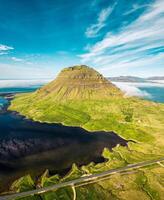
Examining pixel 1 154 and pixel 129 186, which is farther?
pixel 1 154

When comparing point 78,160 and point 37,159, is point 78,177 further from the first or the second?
point 37,159

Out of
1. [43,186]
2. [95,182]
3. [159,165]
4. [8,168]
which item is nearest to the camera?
[43,186]

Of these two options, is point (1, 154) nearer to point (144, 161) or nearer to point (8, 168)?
point (8, 168)

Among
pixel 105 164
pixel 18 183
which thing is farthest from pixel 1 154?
pixel 105 164

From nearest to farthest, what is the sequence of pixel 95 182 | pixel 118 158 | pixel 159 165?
pixel 95 182 → pixel 159 165 → pixel 118 158

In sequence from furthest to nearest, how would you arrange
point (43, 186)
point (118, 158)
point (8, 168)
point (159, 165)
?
point (118, 158), point (159, 165), point (8, 168), point (43, 186)

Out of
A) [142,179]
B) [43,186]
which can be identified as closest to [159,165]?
[142,179]

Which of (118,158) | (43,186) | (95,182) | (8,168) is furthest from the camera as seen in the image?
(118,158)

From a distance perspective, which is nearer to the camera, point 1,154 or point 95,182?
point 95,182
